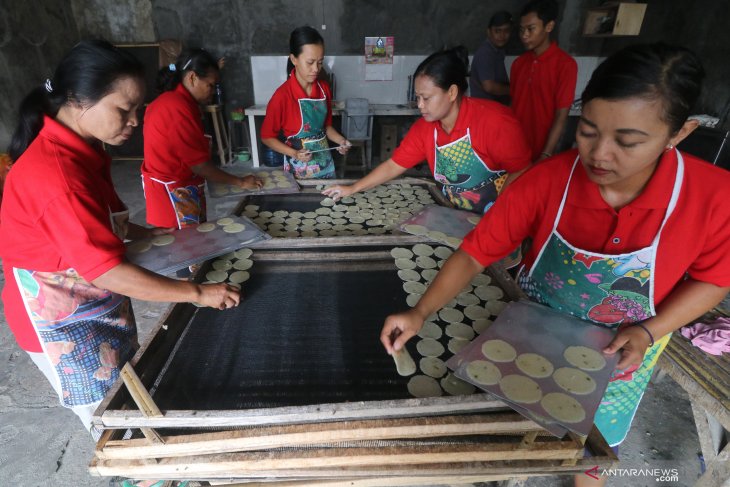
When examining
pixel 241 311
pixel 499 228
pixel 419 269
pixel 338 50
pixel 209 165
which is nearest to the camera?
pixel 499 228

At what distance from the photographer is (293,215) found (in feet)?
7.74

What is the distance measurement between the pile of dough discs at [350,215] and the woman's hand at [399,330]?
91 cm

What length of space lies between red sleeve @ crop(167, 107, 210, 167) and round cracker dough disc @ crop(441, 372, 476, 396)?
6.75 feet

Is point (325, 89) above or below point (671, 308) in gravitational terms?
above

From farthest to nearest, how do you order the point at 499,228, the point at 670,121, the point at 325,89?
1. the point at 325,89
2. the point at 499,228
3. the point at 670,121

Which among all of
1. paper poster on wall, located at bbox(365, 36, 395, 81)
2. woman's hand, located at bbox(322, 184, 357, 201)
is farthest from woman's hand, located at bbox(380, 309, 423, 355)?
paper poster on wall, located at bbox(365, 36, 395, 81)

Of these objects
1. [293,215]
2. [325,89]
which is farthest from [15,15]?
[293,215]

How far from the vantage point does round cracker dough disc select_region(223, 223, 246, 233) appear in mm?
1940

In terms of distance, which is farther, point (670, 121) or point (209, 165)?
point (209, 165)

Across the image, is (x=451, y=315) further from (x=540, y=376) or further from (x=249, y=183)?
(x=249, y=183)

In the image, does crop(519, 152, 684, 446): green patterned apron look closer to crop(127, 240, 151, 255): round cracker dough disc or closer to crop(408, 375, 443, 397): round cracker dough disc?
crop(408, 375, 443, 397): round cracker dough disc

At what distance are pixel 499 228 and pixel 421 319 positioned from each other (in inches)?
17.0

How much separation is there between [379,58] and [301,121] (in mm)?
3973

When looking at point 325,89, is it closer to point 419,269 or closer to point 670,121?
point 419,269
